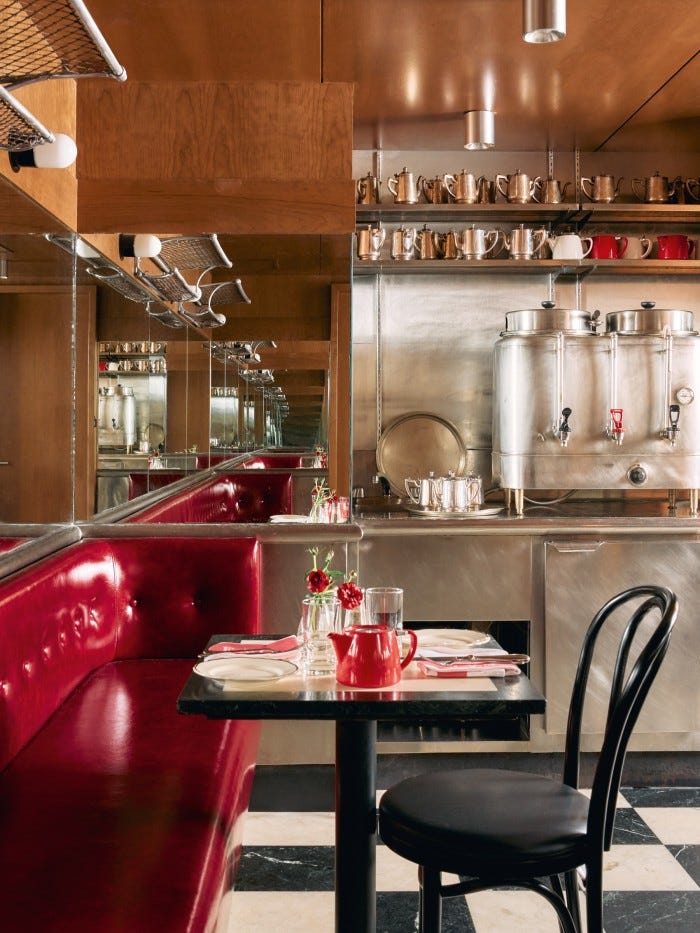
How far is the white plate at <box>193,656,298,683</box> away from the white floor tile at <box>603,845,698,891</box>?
140cm

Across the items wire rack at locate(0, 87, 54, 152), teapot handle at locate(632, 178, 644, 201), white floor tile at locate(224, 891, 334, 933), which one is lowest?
white floor tile at locate(224, 891, 334, 933)

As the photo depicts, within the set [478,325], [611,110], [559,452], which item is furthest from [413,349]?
[611,110]

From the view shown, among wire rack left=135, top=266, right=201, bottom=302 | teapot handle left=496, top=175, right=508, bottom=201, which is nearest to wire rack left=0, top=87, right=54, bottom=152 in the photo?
wire rack left=135, top=266, right=201, bottom=302

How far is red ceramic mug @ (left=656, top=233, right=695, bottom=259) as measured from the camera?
15.3 ft

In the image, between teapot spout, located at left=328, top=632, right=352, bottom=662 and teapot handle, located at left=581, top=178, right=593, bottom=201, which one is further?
teapot handle, located at left=581, top=178, right=593, bottom=201

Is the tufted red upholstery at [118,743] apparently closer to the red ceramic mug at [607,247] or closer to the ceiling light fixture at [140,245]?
the ceiling light fixture at [140,245]

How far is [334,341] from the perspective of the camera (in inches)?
144

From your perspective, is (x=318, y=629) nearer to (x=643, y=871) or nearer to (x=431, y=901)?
(x=431, y=901)

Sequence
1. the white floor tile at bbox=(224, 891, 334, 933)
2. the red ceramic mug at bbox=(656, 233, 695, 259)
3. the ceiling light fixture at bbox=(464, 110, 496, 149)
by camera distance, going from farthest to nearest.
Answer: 1. the red ceramic mug at bbox=(656, 233, 695, 259)
2. the ceiling light fixture at bbox=(464, 110, 496, 149)
3. the white floor tile at bbox=(224, 891, 334, 933)

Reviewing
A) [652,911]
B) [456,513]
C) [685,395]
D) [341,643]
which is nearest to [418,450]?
[456,513]

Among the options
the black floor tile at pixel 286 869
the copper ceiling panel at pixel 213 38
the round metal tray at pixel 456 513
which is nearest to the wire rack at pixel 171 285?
the copper ceiling panel at pixel 213 38

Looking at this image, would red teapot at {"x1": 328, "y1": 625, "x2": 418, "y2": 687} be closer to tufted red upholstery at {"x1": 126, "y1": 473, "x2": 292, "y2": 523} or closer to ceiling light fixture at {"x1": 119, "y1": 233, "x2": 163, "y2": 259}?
tufted red upholstery at {"x1": 126, "y1": 473, "x2": 292, "y2": 523}

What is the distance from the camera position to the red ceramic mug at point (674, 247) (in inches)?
183

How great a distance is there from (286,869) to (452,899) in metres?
0.51
